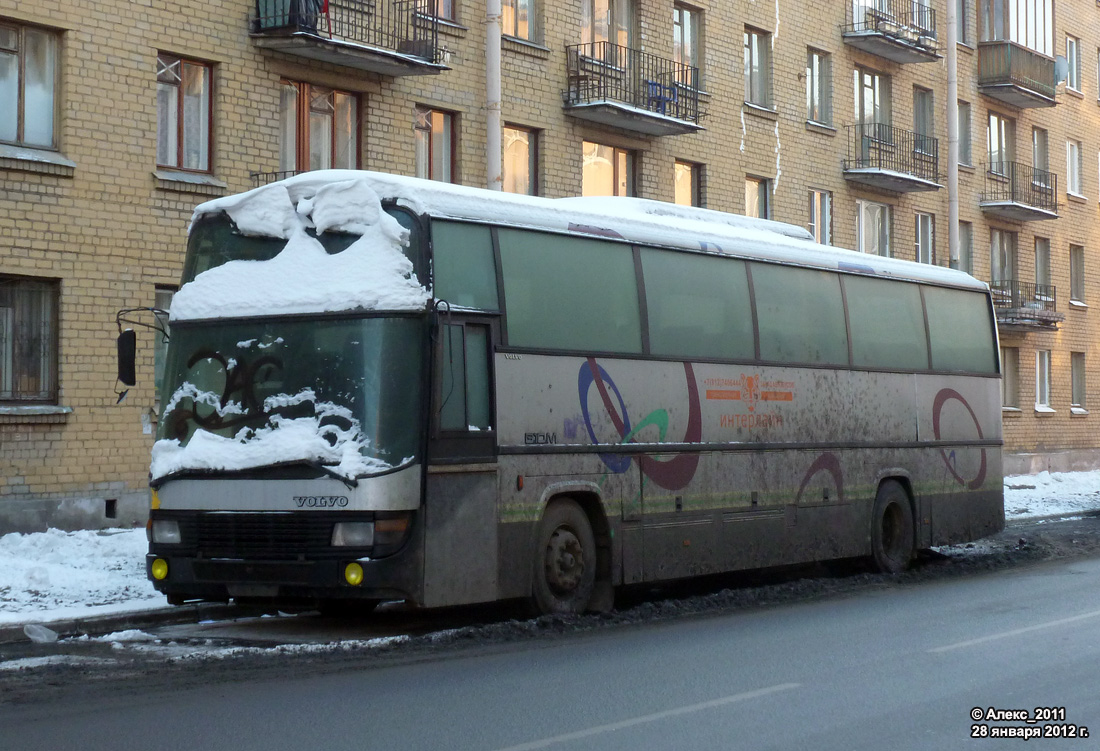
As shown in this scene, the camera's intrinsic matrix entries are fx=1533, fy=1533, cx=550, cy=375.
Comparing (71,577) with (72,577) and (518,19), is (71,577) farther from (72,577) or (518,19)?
(518,19)

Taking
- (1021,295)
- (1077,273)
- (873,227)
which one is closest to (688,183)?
(873,227)

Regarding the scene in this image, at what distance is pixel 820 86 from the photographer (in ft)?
109

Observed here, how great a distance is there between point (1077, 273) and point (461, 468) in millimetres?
37503

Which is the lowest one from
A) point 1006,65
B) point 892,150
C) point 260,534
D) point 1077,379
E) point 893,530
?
point 893,530

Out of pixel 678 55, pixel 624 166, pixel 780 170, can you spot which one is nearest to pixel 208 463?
pixel 624 166

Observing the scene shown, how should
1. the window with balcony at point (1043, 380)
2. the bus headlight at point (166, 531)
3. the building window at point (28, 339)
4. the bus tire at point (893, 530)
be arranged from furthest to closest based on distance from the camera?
1. the window with balcony at point (1043, 380)
2. the building window at point (28, 339)
3. the bus tire at point (893, 530)
4. the bus headlight at point (166, 531)

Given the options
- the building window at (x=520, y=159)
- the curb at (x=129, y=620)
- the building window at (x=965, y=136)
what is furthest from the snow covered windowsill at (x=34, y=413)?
the building window at (x=965, y=136)

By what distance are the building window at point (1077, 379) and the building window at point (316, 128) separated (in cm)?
2765

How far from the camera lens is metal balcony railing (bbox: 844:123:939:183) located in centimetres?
3378

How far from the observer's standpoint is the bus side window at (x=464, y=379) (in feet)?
35.8

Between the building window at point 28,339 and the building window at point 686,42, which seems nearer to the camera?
the building window at point 28,339

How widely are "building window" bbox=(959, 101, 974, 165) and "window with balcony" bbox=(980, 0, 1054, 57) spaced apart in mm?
2054

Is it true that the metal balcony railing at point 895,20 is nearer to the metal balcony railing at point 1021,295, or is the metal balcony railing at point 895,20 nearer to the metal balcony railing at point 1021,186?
the metal balcony railing at point 1021,186

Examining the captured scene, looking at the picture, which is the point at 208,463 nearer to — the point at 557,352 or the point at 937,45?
the point at 557,352
